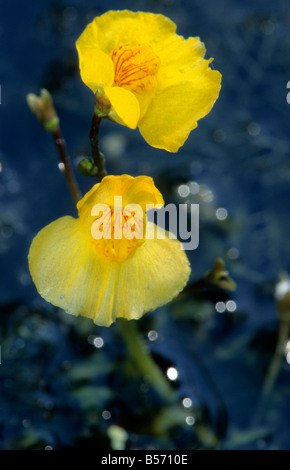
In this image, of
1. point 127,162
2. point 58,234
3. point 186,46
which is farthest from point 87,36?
point 127,162

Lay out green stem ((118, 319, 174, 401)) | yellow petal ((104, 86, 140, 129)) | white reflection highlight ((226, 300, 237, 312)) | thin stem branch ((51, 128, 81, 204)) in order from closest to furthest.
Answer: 1. yellow petal ((104, 86, 140, 129))
2. thin stem branch ((51, 128, 81, 204))
3. green stem ((118, 319, 174, 401))
4. white reflection highlight ((226, 300, 237, 312))

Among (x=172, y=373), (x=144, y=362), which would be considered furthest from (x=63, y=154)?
(x=172, y=373)

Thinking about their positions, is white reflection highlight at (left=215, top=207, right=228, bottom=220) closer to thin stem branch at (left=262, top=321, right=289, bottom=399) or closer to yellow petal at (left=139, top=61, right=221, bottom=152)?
thin stem branch at (left=262, top=321, right=289, bottom=399)

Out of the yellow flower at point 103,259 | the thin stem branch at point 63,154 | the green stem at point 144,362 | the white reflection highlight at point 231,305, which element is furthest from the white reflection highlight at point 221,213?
the yellow flower at point 103,259

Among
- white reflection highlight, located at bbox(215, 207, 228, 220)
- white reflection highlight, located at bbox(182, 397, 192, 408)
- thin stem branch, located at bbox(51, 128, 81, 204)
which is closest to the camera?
thin stem branch, located at bbox(51, 128, 81, 204)

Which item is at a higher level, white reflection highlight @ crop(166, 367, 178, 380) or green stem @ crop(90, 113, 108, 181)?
green stem @ crop(90, 113, 108, 181)

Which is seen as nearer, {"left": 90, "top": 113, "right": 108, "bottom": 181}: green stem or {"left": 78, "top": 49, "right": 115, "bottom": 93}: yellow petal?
{"left": 78, "top": 49, "right": 115, "bottom": 93}: yellow petal

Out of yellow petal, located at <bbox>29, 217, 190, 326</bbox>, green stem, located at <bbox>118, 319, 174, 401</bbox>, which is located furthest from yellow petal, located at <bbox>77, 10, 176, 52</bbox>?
green stem, located at <bbox>118, 319, 174, 401</bbox>

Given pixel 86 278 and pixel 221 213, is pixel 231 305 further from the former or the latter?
pixel 86 278

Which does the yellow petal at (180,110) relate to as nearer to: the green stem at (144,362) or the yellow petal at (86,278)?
the yellow petal at (86,278)
